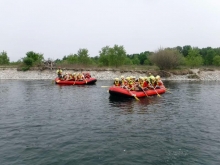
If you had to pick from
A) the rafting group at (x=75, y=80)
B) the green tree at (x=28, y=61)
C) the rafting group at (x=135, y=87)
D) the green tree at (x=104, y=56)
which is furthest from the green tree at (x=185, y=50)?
the rafting group at (x=135, y=87)

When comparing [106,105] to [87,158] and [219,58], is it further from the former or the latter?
[219,58]

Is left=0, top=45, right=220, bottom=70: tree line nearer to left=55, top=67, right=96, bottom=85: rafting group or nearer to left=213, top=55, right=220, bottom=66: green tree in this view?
left=213, top=55, right=220, bottom=66: green tree

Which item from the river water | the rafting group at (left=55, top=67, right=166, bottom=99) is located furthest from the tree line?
the river water

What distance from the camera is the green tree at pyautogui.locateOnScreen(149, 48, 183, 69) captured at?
49062 mm

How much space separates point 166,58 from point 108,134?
40.0 m

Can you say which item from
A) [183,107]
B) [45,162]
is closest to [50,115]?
[45,162]

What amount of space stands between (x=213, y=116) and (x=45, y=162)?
1105cm

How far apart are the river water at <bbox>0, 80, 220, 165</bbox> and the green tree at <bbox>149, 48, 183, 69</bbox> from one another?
31.5 metres

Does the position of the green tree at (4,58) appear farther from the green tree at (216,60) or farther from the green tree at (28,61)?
the green tree at (216,60)

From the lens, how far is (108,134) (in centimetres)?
1147

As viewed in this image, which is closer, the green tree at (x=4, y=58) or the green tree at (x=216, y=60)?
the green tree at (x=216, y=60)

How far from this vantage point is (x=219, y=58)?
70125mm

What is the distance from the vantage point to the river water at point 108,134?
8.88 metres

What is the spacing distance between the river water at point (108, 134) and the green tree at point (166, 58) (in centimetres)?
3146
